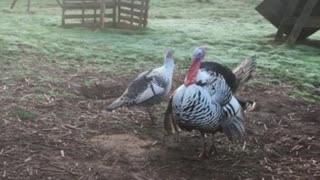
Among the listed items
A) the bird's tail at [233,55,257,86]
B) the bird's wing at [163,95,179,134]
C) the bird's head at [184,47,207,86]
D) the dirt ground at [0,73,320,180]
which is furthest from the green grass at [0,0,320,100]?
the bird's head at [184,47,207,86]

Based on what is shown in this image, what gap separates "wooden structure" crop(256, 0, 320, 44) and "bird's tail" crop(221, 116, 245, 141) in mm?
6072

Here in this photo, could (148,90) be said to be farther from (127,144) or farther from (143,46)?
(143,46)

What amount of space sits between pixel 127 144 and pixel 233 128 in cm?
87

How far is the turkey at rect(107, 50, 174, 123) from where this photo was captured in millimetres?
4625

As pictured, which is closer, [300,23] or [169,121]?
[169,121]

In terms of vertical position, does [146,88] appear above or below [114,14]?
above

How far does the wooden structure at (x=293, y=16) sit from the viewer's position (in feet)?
32.0

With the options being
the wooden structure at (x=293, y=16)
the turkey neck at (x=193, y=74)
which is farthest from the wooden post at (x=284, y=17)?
the turkey neck at (x=193, y=74)

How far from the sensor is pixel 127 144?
427cm

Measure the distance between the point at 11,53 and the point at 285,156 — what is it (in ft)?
15.2

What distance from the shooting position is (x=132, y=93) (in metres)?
4.64

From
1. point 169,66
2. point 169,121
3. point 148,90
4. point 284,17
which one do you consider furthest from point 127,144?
point 284,17

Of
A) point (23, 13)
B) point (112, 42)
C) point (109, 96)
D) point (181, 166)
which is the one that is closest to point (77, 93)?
point (109, 96)

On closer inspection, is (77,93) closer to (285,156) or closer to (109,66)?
(109,66)
